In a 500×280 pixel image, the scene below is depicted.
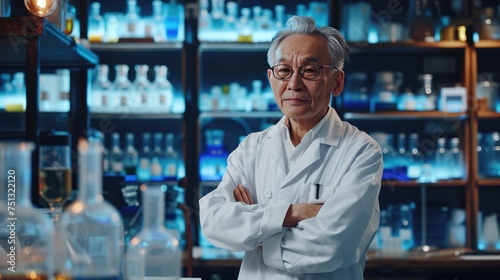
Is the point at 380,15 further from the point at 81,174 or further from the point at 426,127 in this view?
the point at 81,174

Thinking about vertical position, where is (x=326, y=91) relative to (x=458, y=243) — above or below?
above

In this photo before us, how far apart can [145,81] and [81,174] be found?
10.8 feet

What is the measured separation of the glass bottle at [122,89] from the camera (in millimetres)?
4141

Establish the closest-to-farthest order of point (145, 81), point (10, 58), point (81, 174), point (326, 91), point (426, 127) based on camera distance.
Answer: point (81, 174)
point (326, 91)
point (10, 58)
point (145, 81)
point (426, 127)

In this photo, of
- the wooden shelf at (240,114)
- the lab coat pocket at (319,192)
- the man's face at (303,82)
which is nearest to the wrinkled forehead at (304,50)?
the man's face at (303,82)

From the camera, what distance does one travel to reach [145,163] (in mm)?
4164

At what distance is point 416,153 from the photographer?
422 cm

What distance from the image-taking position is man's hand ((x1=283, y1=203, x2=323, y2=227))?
6.67 ft

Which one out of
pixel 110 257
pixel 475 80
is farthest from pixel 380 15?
pixel 110 257

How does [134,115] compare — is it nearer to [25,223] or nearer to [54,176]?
[54,176]

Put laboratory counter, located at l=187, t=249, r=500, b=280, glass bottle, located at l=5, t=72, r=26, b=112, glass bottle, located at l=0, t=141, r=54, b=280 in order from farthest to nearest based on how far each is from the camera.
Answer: glass bottle, located at l=5, t=72, r=26, b=112 < laboratory counter, located at l=187, t=249, r=500, b=280 < glass bottle, located at l=0, t=141, r=54, b=280

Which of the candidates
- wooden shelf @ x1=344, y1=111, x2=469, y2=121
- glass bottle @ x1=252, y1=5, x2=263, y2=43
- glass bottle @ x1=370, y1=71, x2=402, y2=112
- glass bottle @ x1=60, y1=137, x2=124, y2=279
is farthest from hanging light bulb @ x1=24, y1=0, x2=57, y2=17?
glass bottle @ x1=370, y1=71, x2=402, y2=112

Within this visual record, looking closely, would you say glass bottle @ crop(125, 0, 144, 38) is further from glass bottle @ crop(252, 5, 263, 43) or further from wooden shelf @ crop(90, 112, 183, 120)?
glass bottle @ crop(252, 5, 263, 43)

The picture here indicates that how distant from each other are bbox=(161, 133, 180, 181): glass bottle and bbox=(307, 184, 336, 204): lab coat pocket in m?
2.13
